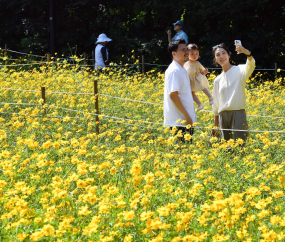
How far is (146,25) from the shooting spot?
648 inches

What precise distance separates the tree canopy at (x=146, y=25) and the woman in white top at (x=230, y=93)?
10.4 m

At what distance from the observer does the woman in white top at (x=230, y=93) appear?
4316mm

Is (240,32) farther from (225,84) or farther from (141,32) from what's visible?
(225,84)

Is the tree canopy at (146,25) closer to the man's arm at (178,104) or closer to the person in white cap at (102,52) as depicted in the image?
the person in white cap at (102,52)

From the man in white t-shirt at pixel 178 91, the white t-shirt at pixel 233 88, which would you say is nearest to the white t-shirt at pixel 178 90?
the man in white t-shirt at pixel 178 91

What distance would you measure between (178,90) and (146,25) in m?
12.8

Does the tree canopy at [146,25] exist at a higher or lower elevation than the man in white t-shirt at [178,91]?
higher

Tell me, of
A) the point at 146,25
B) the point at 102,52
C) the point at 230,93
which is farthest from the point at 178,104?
the point at 146,25

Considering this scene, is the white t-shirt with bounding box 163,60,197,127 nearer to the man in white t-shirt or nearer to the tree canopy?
the man in white t-shirt

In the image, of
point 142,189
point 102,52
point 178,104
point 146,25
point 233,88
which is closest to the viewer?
point 142,189

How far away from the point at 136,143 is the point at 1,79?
461 cm

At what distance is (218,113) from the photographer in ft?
15.1

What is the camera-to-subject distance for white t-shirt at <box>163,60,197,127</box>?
4172 mm

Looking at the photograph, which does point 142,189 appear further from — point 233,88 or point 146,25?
point 146,25
